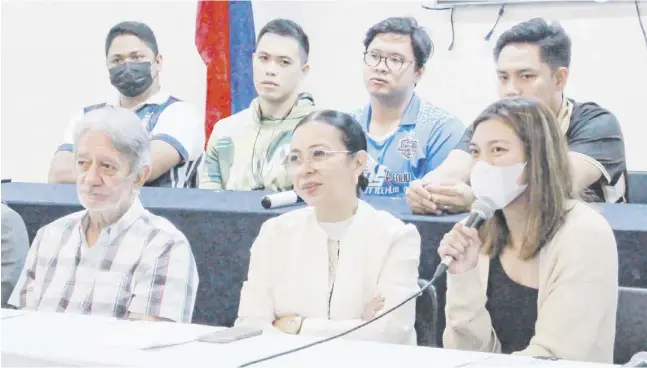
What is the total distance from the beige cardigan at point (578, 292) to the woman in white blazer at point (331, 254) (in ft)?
0.79

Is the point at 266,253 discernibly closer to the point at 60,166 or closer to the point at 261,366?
the point at 261,366

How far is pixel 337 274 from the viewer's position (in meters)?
1.77

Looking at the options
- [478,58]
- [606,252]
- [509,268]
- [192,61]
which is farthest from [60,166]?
[478,58]

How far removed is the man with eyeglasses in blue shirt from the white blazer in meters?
0.42

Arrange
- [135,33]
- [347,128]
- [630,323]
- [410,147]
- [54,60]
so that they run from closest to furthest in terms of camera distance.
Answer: [630,323]
[347,128]
[410,147]
[135,33]
[54,60]

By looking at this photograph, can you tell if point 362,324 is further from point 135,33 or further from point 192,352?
point 135,33

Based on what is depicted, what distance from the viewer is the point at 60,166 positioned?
2.32 meters

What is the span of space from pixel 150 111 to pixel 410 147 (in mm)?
641

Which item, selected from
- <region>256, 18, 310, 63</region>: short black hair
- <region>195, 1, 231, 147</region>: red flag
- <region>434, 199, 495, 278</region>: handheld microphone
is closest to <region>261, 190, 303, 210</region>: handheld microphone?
<region>434, 199, 495, 278</region>: handheld microphone

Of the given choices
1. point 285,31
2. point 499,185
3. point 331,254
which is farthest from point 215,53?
point 499,185

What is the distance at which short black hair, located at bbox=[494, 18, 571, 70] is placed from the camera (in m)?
2.05

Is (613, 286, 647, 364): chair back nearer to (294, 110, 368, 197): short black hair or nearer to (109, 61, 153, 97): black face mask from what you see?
(294, 110, 368, 197): short black hair

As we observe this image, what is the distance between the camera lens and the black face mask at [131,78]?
2348 millimetres

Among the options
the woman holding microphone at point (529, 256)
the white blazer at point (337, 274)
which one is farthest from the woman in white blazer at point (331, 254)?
the woman holding microphone at point (529, 256)
